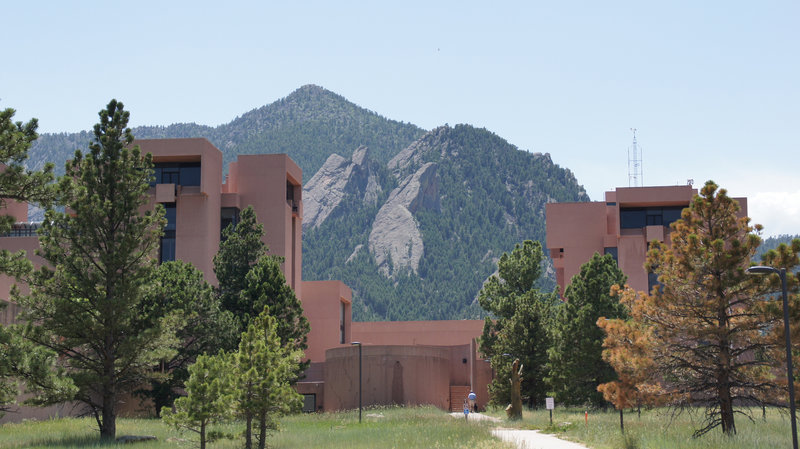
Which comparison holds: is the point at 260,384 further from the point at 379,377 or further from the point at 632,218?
the point at 632,218

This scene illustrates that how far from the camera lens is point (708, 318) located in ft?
99.8

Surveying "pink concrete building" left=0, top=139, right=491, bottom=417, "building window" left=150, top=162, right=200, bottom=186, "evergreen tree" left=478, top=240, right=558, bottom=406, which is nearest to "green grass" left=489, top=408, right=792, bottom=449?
"evergreen tree" left=478, top=240, right=558, bottom=406

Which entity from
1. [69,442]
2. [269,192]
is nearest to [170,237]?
[269,192]

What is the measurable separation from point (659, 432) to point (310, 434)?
51.6 feet

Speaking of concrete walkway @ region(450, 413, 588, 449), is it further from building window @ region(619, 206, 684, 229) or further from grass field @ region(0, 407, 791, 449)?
building window @ region(619, 206, 684, 229)

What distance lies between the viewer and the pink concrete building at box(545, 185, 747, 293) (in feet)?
236

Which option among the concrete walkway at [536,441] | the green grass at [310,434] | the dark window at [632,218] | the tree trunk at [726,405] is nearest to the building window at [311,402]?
the green grass at [310,434]

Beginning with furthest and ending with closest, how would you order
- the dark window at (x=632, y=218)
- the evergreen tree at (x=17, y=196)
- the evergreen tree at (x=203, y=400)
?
the dark window at (x=632, y=218), the evergreen tree at (x=203, y=400), the evergreen tree at (x=17, y=196)

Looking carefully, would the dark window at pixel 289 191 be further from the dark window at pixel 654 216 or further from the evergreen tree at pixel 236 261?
the dark window at pixel 654 216

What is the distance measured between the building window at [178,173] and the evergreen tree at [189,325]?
46.3 feet

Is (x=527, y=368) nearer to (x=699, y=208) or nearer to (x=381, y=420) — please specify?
(x=381, y=420)

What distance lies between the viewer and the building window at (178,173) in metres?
64.8

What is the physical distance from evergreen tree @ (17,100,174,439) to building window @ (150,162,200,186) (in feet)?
87.2

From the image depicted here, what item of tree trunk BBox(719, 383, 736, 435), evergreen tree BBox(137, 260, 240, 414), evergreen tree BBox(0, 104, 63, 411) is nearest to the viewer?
evergreen tree BBox(0, 104, 63, 411)
